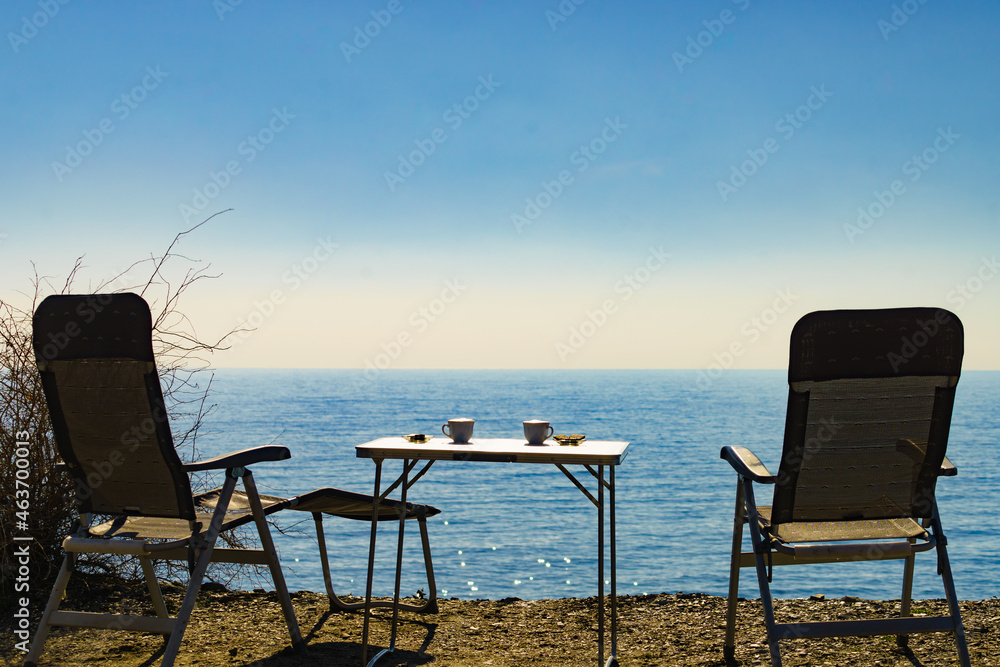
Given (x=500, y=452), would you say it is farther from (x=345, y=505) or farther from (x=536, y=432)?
(x=345, y=505)

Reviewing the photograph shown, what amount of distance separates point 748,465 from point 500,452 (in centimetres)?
85

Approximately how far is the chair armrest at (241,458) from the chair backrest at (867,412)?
168cm

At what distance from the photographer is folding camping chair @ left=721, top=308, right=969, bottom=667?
230 cm

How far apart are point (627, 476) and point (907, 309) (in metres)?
29.1

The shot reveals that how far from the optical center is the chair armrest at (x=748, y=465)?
7.70 feet

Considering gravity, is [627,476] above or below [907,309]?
below

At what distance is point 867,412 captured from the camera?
2.38 metres

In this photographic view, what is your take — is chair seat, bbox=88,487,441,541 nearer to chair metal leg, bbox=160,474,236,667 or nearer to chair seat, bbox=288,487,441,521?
chair seat, bbox=288,487,441,521

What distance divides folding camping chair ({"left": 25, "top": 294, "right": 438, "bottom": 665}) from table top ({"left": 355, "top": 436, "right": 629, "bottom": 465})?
361mm

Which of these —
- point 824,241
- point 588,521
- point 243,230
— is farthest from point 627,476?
point 243,230

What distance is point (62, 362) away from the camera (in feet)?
8.54

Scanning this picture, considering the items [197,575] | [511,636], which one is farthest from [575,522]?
[197,575]

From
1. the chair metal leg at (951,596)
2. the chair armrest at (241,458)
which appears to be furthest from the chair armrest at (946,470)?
the chair armrest at (241,458)

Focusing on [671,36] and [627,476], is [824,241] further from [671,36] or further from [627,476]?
[627,476]
